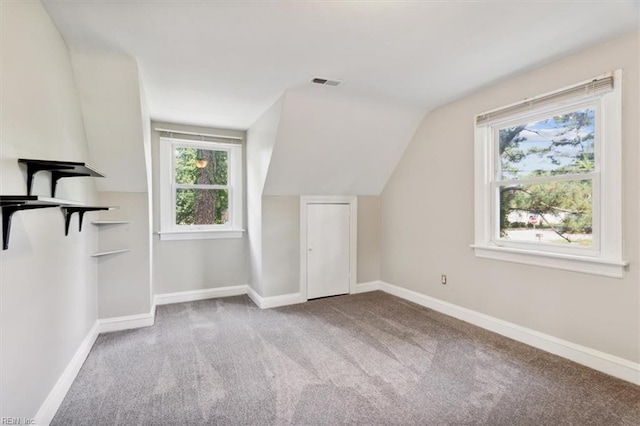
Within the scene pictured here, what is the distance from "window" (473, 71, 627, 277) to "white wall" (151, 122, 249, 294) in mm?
3085

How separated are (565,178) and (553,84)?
79cm

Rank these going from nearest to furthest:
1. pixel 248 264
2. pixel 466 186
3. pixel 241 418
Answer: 1. pixel 241 418
2. pixel 466 186
3. pixel 248 264

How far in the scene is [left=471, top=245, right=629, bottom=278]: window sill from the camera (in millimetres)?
2332

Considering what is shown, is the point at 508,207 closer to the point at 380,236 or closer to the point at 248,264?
the point at 380,236

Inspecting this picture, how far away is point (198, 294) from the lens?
4.30 m

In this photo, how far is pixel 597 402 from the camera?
6.67 feet

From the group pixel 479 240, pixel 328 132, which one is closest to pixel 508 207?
pixel 479 240

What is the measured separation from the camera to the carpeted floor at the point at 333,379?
193 centimetres

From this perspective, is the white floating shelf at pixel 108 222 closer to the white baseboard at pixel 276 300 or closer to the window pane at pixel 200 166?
the window pane at pixel 200 166

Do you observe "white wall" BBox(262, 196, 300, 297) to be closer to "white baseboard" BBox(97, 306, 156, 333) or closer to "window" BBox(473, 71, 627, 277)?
"white baseboard" BBox(97, 306, 156, 333)

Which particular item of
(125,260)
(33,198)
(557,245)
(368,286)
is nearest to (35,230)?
(33,198)

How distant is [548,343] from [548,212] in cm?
111

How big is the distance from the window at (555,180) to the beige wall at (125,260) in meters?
3.49

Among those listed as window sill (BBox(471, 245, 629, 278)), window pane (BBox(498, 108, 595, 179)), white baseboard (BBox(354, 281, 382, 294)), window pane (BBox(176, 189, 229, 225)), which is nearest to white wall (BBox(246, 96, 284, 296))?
window pane (BBox(176, 189, 229, 225))
